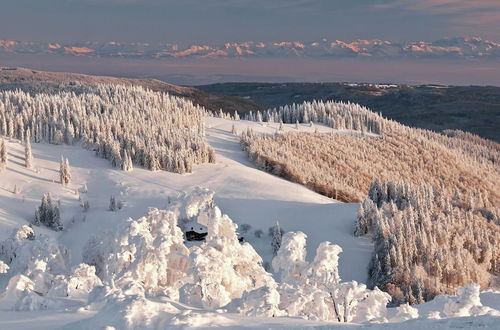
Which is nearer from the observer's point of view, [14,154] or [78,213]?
[78,213]

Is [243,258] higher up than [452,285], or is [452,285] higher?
[243,258]

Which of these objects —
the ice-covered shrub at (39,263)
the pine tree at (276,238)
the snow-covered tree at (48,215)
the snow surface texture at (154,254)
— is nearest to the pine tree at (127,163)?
the snow surface texture at (154,254)

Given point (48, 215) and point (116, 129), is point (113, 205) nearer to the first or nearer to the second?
point (48, 215)

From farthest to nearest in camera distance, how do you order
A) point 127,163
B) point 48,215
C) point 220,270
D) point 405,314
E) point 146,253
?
point 127,163 → point 48,215 → point 146,253 → point 220,270 → point 405,314

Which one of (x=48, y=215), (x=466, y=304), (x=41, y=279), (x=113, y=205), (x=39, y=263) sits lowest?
(x=48, y=215)

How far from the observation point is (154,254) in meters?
25.5

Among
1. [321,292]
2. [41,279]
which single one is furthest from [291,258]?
[41,279]

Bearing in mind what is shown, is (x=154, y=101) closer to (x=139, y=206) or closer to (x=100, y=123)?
(x=100, y=123)

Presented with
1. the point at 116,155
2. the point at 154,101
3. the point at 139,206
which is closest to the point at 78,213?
the point at 139,206

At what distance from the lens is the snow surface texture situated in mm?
17172

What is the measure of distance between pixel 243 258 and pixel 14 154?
52.4 metres

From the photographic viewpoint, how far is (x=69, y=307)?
2044cm

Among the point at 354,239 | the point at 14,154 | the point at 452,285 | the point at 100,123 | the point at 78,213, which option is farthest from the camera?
the point at 100,123

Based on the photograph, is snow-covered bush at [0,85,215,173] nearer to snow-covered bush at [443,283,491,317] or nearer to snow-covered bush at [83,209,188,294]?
snow-covered bush at [83,209,188,294]
